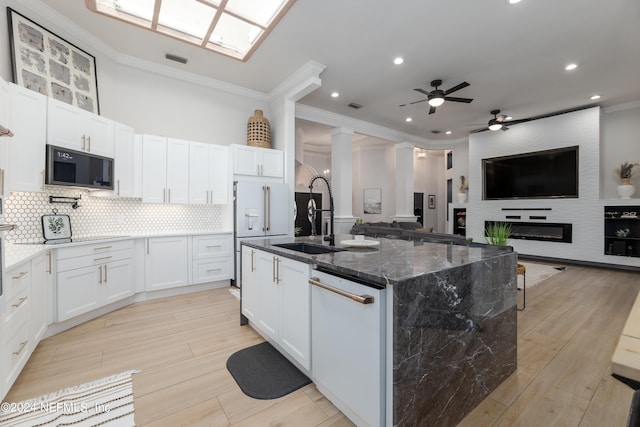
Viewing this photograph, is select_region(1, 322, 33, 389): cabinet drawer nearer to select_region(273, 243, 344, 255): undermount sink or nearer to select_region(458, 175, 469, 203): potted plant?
select_region(273, 243, 344, 255): undermount sink

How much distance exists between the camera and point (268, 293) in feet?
7.22

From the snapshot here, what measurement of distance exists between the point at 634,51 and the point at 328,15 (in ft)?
13.8

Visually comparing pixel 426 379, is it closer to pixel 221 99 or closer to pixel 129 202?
pixel 129 202

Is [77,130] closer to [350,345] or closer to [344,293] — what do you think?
[344,293]

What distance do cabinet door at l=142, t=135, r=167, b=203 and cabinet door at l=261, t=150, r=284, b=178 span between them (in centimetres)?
144

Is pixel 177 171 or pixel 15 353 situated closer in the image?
pixel 15 353

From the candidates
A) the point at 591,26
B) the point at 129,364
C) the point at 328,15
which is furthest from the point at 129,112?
the point at 591,26

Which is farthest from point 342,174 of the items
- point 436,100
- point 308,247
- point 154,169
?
point 308,247

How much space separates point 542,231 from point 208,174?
714 centimetres

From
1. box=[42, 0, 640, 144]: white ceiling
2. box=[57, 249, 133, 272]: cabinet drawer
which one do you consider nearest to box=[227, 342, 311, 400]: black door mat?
box=[57, 249, 133, 272]: cabinet drawer

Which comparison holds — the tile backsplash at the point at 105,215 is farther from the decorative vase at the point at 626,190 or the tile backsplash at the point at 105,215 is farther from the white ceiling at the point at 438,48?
the decorative vase at the point at 626,190

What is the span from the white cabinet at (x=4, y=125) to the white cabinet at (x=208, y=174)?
1838 millimetres

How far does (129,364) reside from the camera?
2074 millimetres

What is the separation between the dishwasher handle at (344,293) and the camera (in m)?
1.23
